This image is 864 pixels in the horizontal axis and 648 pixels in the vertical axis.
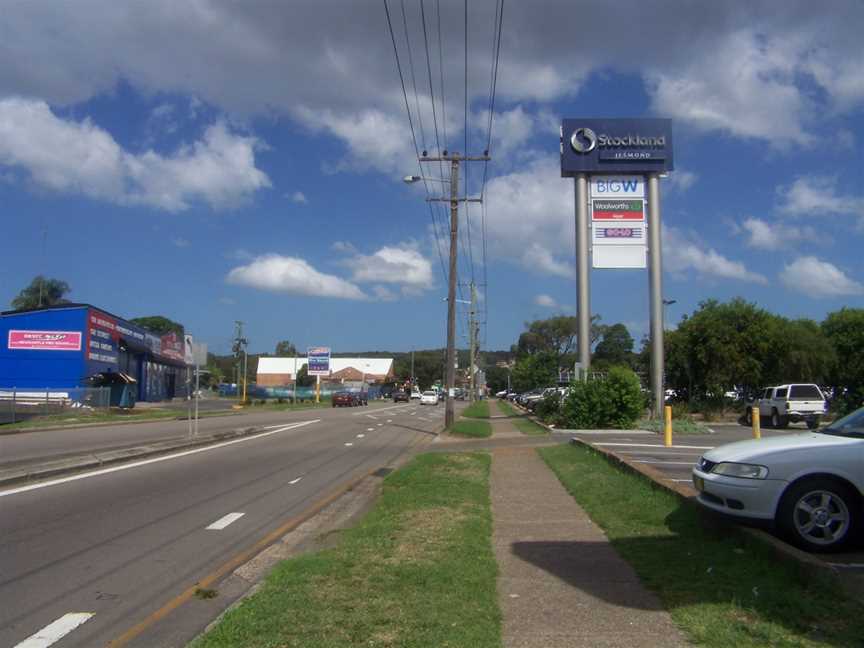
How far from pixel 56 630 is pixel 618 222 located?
30187mm

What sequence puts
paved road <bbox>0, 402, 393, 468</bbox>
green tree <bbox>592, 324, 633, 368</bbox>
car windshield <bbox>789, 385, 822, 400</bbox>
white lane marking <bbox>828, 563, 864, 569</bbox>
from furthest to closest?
green tree <bbox>592, 324, 633, 368</bbox> → car windshield <bbox>789, 385, 822, 400</bbox> → paved road <bbox>0, 402, 393, 468</bbox> → white lane marking <bbox>828, 563, 864, 569</bbox>

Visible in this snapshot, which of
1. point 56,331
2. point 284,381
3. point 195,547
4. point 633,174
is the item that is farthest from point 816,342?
point 284,381

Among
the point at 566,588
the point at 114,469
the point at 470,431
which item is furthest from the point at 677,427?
the point at 566,588

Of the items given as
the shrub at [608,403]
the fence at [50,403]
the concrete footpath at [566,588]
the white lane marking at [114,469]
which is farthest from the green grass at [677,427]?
the fence at [50,403]

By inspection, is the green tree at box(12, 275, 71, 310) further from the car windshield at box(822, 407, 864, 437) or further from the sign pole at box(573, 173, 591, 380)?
the car windshield at box(822, 407, 864, 437)

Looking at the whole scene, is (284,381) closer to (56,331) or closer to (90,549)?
(56,331)

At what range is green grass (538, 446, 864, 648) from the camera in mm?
5145

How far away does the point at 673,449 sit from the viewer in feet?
63.1

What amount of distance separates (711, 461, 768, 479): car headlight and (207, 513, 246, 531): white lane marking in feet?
19.0

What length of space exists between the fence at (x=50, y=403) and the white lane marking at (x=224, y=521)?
86.9 feet

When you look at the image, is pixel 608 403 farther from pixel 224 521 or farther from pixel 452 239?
pixel 224 521

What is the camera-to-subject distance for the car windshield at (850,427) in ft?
25.6

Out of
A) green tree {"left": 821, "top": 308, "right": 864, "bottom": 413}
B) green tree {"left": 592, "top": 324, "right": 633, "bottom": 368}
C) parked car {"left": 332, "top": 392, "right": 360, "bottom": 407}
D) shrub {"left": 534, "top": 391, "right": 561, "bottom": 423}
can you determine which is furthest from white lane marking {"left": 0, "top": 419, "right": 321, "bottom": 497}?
green tree {"left": 592, "top": 324, "right": 633, "bottom": 368}

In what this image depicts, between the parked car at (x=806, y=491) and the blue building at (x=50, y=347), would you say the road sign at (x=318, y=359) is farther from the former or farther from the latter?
the parked car at (x=806, y=491)
